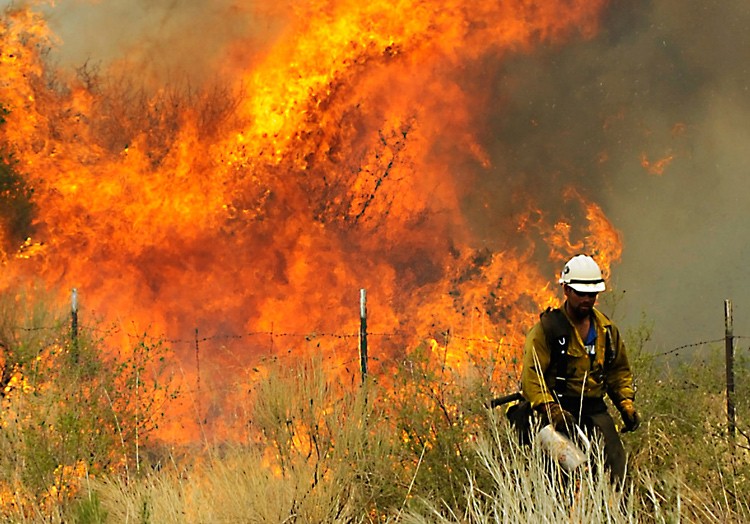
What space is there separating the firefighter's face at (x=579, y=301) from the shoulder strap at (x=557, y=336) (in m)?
0.09

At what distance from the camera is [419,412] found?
7219mm

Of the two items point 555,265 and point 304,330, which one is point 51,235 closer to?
point 304,330

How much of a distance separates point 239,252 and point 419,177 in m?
4.71

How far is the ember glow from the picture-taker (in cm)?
2005

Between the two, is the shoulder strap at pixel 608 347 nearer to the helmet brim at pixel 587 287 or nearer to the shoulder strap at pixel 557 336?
the shoulder strap at pixel 557 336

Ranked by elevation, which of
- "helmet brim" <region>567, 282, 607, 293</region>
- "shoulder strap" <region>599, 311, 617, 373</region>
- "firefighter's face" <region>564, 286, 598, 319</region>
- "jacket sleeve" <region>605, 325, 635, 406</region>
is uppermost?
"helmet brim" <region>567, 282, 607, 293</region>

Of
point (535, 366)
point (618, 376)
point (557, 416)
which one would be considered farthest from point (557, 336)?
point (618, 376)

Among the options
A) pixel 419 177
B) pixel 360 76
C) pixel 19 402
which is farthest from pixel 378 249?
pixel 19 402

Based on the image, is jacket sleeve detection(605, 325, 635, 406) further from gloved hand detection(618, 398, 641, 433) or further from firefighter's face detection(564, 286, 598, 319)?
firefighter's face detection(564, 286, 598, 319)

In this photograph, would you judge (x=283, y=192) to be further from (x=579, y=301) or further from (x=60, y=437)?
(x=579, y=301)

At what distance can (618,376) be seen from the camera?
243 inches

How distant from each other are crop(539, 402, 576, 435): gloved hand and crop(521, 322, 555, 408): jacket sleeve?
46mm

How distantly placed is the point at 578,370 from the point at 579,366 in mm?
29

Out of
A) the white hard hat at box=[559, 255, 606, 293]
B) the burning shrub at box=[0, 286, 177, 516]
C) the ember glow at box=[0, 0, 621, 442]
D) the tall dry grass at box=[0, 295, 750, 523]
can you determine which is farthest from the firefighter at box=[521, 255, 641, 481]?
the ember glow at box=[0, 0, 621, 442]
